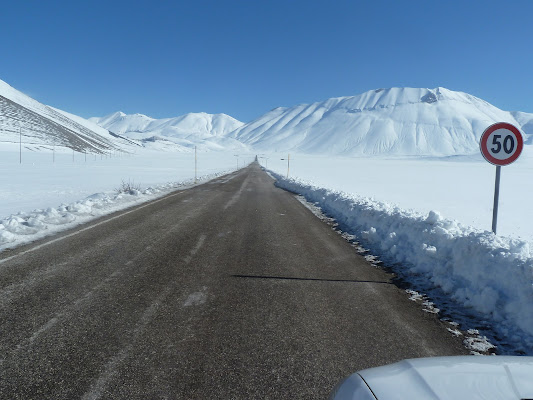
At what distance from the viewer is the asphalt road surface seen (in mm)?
2879

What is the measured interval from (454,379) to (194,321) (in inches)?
112

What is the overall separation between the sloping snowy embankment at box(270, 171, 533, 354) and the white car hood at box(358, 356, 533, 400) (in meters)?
2.28

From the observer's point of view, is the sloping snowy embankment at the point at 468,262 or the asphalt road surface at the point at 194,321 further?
the sloping snowy embankment at the point at 468,262

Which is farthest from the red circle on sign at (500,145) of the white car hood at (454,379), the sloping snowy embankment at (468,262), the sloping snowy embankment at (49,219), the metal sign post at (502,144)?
the sloping snowy embankment at (49,219)

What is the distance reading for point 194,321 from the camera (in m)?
3.94

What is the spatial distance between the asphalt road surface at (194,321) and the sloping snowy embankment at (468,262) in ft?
2.51

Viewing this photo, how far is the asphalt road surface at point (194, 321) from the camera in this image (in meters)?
2.88

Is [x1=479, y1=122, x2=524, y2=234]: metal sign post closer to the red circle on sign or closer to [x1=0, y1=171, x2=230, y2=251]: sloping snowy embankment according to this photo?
the red circle on sign

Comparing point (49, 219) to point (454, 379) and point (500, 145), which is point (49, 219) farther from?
point (500, 145)

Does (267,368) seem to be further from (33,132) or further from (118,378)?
(33,132)

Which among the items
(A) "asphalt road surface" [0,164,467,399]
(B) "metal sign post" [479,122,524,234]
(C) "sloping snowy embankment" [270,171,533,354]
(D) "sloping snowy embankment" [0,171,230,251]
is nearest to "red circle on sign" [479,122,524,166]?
(B) "metal sign post" [479,122,524,234]

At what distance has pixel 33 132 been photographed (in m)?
125

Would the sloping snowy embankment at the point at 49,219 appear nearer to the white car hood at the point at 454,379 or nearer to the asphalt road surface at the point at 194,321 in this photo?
the asphalt road surface at the point at 194,321

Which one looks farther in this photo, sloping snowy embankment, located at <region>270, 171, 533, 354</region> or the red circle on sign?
the red circle on sign
